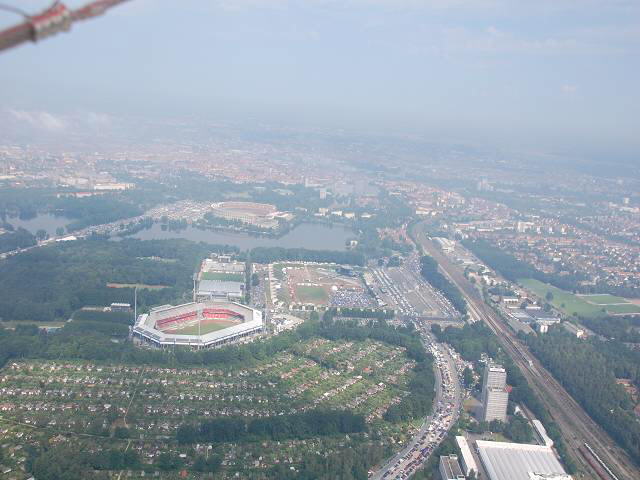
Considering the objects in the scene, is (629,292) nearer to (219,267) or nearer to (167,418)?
(219,267)

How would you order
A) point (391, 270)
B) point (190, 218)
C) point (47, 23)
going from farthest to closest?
point (190, 218)
point (391, 270)
point (47, 23)

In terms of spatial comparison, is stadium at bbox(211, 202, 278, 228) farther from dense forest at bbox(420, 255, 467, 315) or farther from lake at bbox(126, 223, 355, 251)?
dense forest at bbox(420, 255, 467, 315)

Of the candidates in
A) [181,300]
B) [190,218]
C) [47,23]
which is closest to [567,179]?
[190,218]

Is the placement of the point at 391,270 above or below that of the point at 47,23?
below

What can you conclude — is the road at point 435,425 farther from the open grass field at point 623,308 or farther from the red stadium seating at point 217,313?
the open grass field at point 623,308

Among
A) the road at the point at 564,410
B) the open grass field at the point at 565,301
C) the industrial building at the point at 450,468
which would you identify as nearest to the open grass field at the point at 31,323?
the industrial building at the point at 450,468

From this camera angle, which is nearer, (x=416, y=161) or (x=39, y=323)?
(x=39, y=323)

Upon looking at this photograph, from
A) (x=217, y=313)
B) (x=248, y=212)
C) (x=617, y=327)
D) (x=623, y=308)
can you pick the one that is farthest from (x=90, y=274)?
(x=623, y=308)
